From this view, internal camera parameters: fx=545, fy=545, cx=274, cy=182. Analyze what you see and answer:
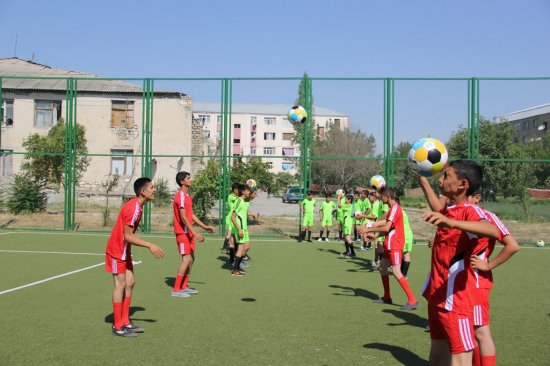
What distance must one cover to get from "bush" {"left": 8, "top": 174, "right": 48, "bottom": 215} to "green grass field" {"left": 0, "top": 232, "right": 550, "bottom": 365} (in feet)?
37.4

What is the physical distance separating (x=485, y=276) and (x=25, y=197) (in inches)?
891

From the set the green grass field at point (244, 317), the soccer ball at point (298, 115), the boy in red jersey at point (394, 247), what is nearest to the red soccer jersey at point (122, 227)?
the green grass field at point (244, 317)

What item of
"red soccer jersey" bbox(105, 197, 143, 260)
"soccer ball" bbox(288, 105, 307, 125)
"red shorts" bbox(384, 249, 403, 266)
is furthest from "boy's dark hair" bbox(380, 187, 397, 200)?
"soccer ball" bbox(288, 105, 307, 125)

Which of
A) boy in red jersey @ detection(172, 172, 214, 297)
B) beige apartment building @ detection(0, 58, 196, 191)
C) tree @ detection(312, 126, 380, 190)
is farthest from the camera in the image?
beige apartment building @ detection(0, 58, 196, 191)

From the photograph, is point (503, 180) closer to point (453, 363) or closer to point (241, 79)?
point (241, 79)

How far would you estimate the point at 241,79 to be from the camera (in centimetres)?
1972

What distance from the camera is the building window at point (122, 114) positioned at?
35584 mm

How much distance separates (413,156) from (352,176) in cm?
3035

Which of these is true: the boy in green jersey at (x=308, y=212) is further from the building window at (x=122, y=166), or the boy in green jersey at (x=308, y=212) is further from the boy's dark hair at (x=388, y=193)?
the building window at (x=122, y=166)

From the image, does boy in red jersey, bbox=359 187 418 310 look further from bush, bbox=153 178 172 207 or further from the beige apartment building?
the beige apartment building

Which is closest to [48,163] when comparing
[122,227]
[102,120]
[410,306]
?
[102,120]

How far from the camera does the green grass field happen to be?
18.5 ft

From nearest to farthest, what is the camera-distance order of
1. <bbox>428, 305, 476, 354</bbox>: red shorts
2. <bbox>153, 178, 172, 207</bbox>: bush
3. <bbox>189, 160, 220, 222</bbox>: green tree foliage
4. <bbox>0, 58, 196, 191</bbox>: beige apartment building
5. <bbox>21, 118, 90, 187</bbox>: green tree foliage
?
<bbox>428, 305, 476, 354</bbox>: red shorts < <bbox>189, 160, 220, 222</bbox>: green tree foliage < <bbox>21, 118, 90, 187</bbox>: green tree foliage < <bbox>153, 178, 172, 207</bbox>: bush < <bbox>0, 58, 196, 191</bbox>: beige apartment building

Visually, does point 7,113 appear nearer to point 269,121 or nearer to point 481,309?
point 481,309
